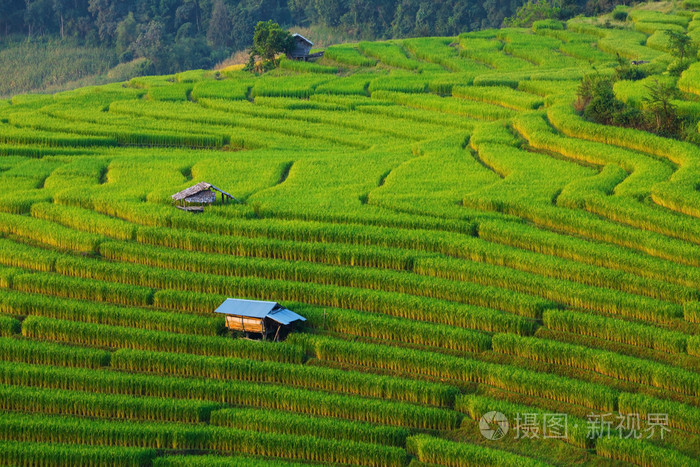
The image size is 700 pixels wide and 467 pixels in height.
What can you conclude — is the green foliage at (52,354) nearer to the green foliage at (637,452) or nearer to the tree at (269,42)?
the green foliage at (637,452)

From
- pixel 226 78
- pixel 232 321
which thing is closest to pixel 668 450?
pixel 232 321

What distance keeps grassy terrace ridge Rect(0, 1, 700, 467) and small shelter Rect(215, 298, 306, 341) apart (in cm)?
56

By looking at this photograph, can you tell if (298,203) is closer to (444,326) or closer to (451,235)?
(451,235)

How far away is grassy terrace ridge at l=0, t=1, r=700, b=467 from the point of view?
21.5m

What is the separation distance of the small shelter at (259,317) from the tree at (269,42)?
4075 centimetres

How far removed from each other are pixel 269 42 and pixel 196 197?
3180 centimetres

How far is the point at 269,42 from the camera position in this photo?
63875 mm

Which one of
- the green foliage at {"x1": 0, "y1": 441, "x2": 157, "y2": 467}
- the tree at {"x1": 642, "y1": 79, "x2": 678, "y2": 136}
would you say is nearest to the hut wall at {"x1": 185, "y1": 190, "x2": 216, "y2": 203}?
the green foliage at {"x1": 0, "y1": 441, "x2": 157, "y2": 467}

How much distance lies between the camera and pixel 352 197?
1400 inches

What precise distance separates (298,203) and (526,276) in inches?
412

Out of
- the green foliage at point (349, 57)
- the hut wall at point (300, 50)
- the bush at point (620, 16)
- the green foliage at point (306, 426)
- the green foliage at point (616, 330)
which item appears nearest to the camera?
the green foliage at point (306, 426)

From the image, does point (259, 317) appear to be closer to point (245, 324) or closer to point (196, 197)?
A: point (245, 324)

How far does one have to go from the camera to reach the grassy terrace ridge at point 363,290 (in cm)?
2147

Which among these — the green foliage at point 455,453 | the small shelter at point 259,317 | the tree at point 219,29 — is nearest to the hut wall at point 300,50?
the tree at point 219,29
